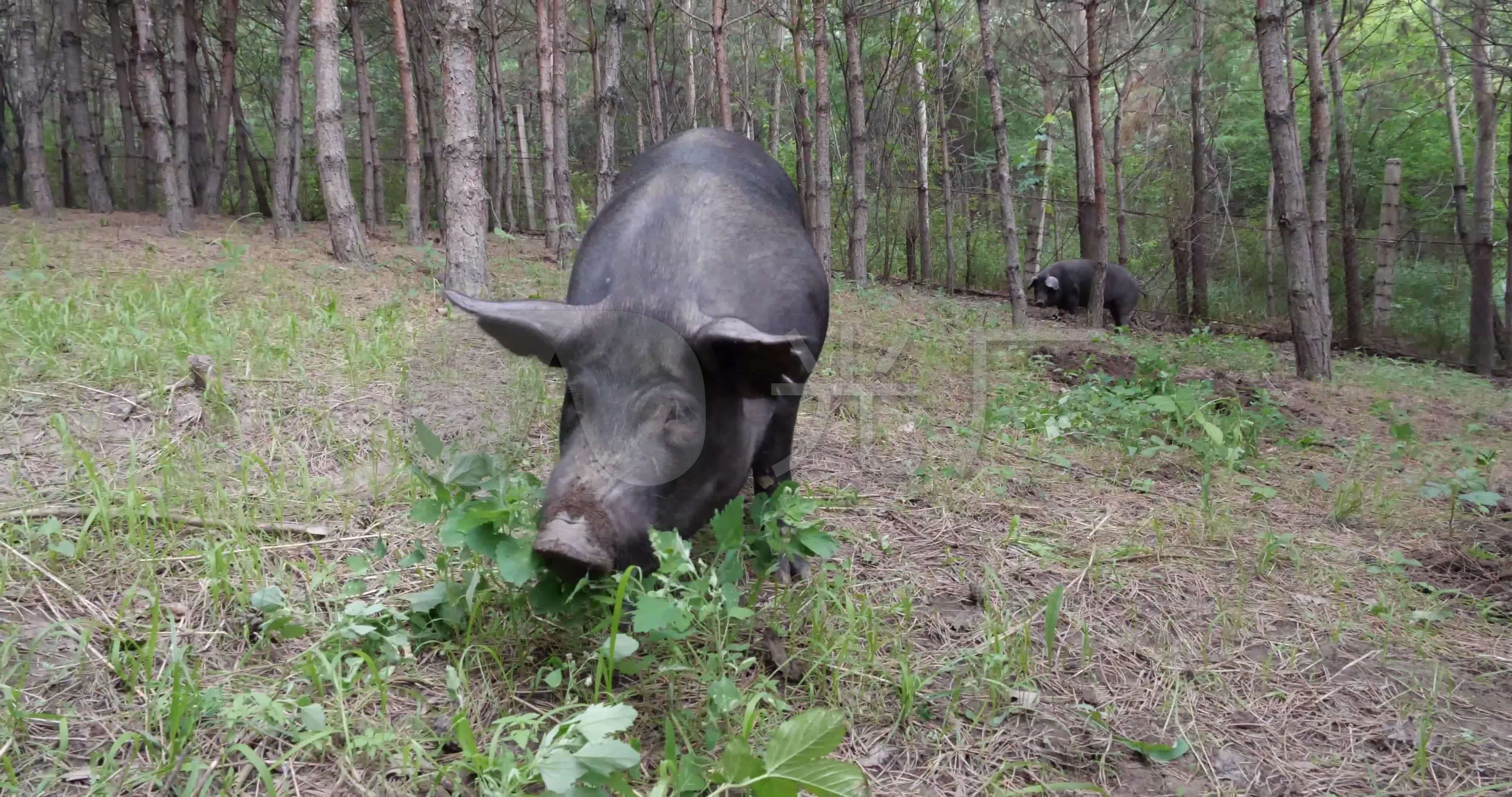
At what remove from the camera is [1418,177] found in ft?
54.3

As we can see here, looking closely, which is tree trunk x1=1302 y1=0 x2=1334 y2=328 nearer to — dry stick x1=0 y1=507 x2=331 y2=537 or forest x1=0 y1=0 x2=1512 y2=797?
forest x1=0 y1=0 x2=1512 y2=797

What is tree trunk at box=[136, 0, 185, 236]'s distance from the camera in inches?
304

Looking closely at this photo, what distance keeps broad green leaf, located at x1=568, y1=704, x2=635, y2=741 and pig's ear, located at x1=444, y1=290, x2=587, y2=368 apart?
1.18m

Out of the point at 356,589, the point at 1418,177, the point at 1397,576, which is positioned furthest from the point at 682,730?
the point at 1418,177

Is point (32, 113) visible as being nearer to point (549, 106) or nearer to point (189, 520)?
point (549, 106)

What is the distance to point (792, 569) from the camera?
129 inches

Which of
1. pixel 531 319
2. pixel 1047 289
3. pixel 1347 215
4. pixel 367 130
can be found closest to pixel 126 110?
pixel 367 130

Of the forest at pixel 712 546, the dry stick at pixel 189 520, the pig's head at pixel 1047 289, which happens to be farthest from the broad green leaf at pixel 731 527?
the pig's head at pixel 1047 289

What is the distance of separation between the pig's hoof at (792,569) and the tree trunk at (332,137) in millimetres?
6182

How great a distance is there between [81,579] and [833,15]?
17.0m

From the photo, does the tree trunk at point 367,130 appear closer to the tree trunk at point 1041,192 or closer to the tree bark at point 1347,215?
the tree trunk at point 1041,192

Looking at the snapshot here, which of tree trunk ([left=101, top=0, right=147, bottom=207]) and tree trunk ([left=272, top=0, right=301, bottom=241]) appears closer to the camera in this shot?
tree trunk ([left=272, top=0, right=301, bottom=241])

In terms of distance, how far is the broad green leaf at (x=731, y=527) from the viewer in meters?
2.25

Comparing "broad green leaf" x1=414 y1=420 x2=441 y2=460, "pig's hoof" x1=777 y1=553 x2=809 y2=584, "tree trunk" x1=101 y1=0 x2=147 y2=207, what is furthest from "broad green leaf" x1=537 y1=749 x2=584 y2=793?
"tree trunk" x1=101 y1=0 x2=147 y2=207
